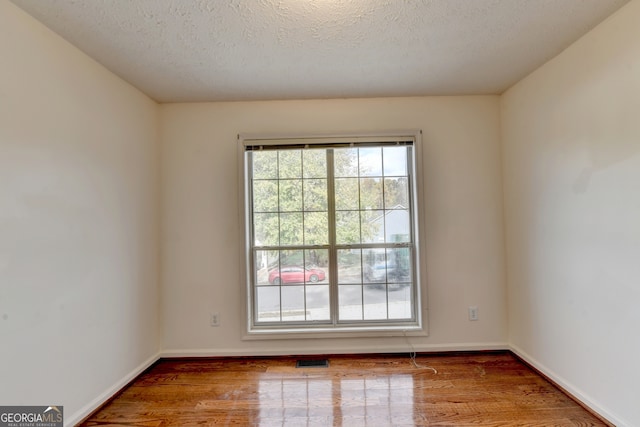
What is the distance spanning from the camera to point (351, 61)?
2008mm

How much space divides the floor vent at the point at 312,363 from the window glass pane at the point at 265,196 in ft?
4.50

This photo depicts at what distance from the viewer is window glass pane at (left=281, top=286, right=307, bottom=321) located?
271 cm

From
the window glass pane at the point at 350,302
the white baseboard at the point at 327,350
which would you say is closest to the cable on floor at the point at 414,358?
the white baseboard at the point at 327,350

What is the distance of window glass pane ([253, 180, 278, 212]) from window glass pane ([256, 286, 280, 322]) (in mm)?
746

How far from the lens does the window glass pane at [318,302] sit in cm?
270

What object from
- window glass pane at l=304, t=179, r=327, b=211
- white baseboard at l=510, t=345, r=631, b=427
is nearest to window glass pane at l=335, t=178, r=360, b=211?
window glass pane at l=304, t=179, r=327, b=211

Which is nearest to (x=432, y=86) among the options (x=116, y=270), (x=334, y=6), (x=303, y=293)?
(x=334, y=6)

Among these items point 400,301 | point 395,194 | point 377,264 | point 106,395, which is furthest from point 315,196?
point 106,395

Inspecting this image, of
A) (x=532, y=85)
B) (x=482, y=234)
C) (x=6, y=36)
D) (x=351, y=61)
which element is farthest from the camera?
(x=482, y=234)

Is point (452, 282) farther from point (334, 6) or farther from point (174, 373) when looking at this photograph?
point (174, 373)

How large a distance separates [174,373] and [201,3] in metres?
2.64

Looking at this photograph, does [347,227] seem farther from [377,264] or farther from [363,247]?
[377,264]

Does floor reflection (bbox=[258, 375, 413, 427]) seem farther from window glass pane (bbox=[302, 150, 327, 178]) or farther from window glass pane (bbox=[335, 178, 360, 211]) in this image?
window glass pane (bbox=[302, 150, 327, 178])

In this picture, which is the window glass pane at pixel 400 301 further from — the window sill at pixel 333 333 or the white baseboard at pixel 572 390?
the white baseboard at pixel 572 390
